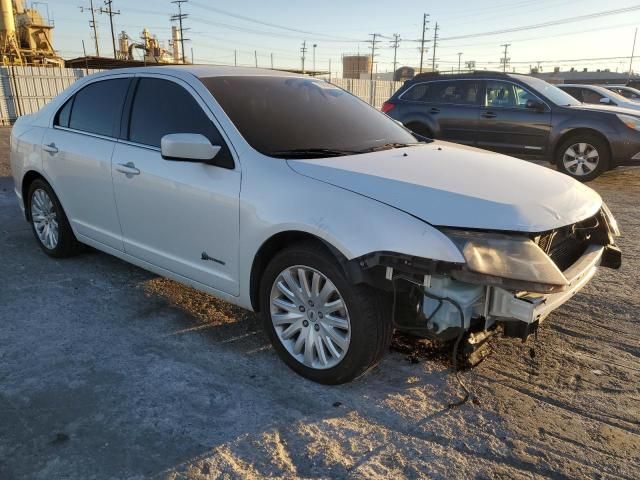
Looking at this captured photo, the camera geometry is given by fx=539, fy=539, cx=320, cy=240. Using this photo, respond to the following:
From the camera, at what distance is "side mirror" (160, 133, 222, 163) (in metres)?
3.21

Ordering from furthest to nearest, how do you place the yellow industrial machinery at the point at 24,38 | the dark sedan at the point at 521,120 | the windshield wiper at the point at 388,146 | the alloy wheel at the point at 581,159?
1. the yellow industrial machinery at the point at 24,38
2. the alloy wheel at the point at 581,159
3. the dark sedan at the point at 521,120
4. the windshield wiper at the point at 388,146

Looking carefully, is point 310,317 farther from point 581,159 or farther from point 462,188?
point 581,159

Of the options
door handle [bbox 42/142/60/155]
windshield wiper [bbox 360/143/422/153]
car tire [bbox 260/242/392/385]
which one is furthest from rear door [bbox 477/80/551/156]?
car tire [bbox 260/242/392/385]

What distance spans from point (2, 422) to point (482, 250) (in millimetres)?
2497

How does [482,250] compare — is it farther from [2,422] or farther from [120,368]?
[2,422]

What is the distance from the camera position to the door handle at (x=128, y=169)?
3.83 meters

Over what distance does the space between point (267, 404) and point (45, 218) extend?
11.2ft

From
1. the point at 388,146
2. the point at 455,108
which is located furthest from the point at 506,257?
the point at 455,108

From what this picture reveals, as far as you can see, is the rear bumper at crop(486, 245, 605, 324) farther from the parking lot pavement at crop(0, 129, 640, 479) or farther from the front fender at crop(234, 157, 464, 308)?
the parking lot pavement at crop(0, 129, 640, 479)

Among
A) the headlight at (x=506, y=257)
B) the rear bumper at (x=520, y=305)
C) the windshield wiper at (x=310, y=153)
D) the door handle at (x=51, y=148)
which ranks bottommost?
the rear bumper at (x=520, y=305)

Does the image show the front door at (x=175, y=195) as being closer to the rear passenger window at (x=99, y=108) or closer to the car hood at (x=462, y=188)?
the rear passenger window at (x=99, y=108)

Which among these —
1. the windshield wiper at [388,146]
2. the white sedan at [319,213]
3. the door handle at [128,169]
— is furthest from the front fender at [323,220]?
the door handle at [128,169]

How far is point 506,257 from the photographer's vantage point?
252cm

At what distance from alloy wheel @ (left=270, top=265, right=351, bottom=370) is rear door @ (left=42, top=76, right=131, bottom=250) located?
175cm
